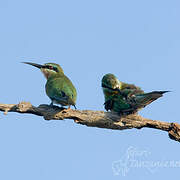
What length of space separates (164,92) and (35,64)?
3224mm

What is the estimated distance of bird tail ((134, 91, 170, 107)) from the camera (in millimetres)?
5480

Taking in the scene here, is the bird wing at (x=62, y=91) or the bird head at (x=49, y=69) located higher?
the bird head at (x=49, y=69)

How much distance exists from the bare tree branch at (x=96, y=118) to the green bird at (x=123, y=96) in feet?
0.66

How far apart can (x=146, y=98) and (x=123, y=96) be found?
1.80ft

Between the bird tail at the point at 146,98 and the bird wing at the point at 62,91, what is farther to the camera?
the bird wing at the point at 62,91

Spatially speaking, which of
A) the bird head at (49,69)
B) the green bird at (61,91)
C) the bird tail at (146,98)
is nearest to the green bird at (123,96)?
the bird tail at (146,98)

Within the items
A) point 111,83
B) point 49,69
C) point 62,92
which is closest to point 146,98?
point 111,83

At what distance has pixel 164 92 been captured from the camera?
5207 millimetres

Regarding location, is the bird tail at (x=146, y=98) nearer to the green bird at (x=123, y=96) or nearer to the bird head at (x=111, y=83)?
the green bird at (x=123, y=96)

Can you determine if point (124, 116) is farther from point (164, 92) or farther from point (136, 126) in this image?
point (164, 92)

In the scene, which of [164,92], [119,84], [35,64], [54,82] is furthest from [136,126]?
[35,64]

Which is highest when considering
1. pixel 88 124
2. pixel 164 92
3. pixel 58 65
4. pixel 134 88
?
pixel 58 65

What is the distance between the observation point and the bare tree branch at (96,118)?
5199mm

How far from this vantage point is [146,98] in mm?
5668
